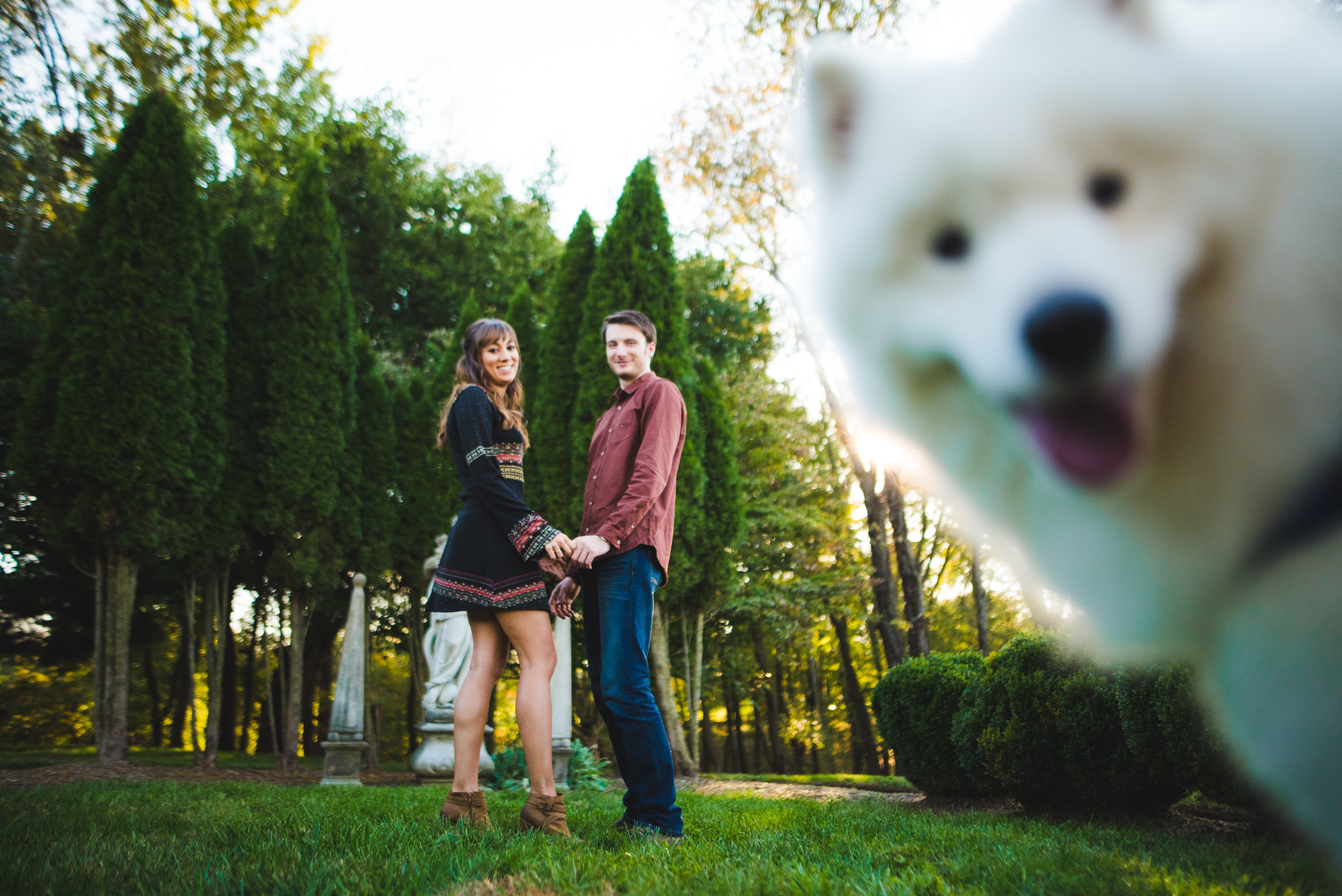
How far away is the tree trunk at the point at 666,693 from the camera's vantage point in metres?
8.93

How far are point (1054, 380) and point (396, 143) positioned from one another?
16897mm

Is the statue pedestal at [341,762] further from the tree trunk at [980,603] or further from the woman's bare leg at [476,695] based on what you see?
the tree trunk at [980,603]

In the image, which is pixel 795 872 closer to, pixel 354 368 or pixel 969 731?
pixel 969 731

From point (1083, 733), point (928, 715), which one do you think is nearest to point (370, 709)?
point (928, 715)

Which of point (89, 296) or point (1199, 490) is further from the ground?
point (89, 296)

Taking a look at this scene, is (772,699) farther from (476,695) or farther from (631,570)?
(631,570)

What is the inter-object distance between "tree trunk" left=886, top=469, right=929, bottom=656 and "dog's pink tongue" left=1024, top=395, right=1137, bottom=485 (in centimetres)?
1172

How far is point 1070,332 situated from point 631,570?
6.07 ft

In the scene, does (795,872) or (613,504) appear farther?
(613,504)

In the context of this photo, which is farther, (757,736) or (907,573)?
(757,736)

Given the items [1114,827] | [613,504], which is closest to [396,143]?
[613,504]

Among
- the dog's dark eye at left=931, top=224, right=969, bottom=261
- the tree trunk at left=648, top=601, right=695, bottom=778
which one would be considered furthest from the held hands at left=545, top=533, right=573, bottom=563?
the tree trunk at left=648, top=601, right=695, bottom=778

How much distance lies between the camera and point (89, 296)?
7.68 m

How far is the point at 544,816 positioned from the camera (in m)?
2.63
